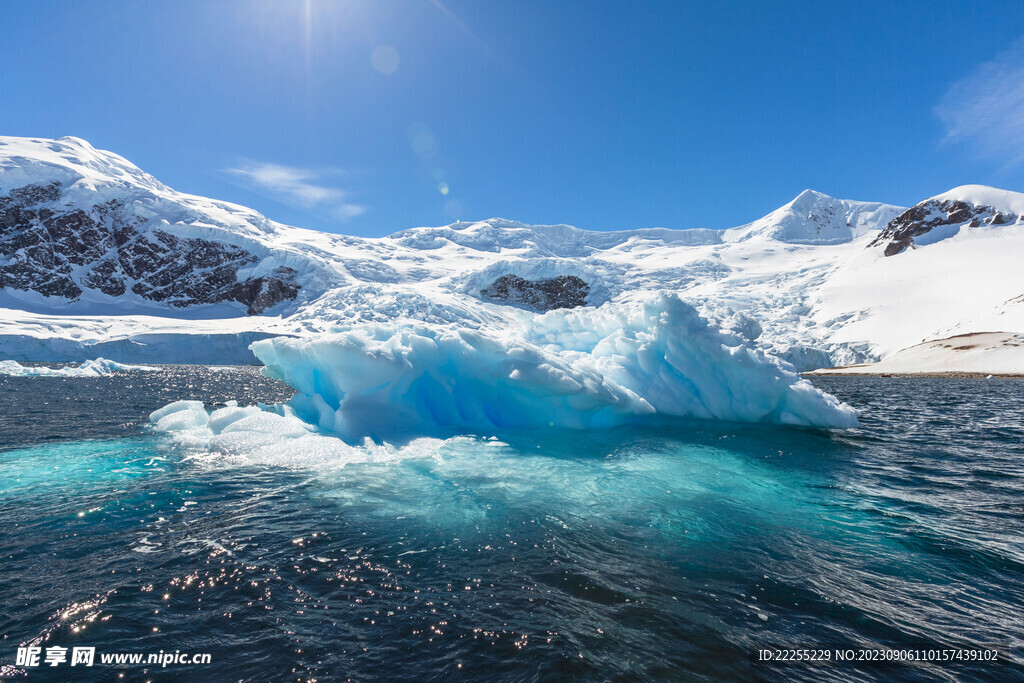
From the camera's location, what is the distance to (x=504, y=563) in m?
6.13

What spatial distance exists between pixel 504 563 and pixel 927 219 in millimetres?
151757

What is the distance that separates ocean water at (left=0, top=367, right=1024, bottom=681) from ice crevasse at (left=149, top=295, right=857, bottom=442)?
2706mm

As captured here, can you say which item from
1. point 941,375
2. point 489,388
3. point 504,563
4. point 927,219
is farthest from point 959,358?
point 927,219

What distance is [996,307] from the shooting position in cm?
6512

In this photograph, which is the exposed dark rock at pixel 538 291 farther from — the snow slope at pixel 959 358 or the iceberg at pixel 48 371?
the iceberg at pixel 48 371

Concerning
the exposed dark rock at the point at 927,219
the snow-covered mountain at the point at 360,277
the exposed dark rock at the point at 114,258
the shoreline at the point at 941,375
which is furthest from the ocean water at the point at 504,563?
the exposed dark rock at the point at 927,219

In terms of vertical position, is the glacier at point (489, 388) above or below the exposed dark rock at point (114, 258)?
below

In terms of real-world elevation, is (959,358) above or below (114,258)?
below

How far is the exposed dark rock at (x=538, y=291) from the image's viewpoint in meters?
119

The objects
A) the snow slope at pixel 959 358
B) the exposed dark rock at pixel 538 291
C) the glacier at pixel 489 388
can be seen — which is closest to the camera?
the glacier at pixel 489 388

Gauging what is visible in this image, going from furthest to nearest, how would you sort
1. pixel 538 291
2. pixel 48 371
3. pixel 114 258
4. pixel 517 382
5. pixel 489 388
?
pixel 538 291 → pixel 114 258 → pixel 48 371 → pixel 489 388 → pixel 517 382

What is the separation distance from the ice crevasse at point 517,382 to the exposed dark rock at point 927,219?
4581 inches

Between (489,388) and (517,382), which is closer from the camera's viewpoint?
(517,382)

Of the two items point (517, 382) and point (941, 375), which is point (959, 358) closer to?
point (941, 375)
